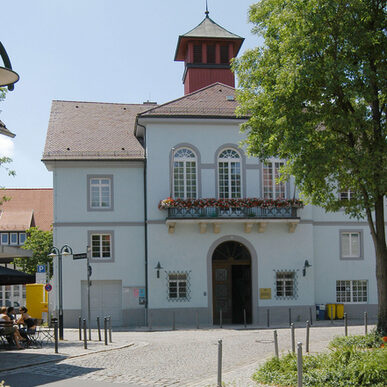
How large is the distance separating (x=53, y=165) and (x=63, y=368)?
647 inches

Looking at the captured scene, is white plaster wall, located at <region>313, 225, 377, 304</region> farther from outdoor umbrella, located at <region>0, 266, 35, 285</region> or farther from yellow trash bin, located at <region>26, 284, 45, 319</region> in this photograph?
outdoor umbrella, located at <region>0, 266, 35, 285</region>

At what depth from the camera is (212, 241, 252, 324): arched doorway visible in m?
29.2

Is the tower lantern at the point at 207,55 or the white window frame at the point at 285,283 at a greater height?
the tower lantern at the point at 207,55

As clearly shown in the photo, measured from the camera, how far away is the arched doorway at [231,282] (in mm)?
29156

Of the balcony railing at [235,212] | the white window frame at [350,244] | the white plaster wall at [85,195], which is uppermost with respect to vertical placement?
the white plaster wall at [85,195]

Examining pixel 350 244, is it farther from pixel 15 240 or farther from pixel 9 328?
pixel 15 240

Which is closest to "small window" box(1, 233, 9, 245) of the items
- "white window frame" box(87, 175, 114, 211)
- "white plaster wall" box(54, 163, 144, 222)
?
"white plaster wall" box(54, 163, 144, 222)

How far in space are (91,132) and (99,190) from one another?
150 inches

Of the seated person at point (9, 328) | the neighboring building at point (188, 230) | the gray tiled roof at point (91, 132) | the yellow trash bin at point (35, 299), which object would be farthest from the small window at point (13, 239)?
the seated person at point (9, 328)

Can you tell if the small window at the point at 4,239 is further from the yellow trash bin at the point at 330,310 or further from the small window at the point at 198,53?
the yellow trash bin at the point at 330,310

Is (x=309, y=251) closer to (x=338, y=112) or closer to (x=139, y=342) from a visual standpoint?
(x=139, y=342)

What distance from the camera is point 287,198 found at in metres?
28.9

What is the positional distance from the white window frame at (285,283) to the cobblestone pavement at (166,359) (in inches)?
266

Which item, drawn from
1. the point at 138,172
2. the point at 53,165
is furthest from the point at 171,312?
the point at 53,165
